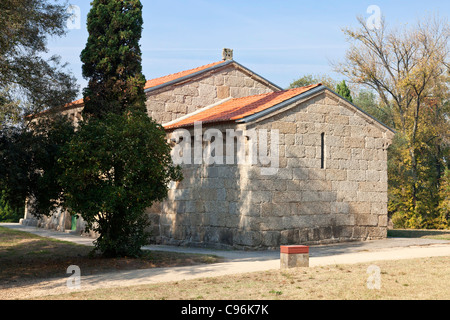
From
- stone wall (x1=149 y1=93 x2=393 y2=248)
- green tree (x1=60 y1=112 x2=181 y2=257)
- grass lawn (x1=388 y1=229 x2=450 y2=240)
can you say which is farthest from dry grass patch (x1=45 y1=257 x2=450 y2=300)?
grass lawn (x1=388 y1=229 x2=450 y2=240)

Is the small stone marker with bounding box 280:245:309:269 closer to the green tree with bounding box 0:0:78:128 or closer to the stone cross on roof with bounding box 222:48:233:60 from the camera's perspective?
the green tree with bounding box 0:0:78:128

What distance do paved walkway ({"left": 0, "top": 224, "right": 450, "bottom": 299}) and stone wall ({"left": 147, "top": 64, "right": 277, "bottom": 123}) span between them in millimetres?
5746

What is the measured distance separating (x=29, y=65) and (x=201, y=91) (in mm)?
9618

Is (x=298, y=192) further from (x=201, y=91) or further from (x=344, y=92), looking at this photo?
(x=344, y=92)

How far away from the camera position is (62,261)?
14.2 metres

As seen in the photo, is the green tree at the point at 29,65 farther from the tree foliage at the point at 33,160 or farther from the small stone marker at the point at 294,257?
the small stone marker at the point at 294,257

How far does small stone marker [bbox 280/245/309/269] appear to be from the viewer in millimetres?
11633

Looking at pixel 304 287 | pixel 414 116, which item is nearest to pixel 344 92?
pixel 414 116

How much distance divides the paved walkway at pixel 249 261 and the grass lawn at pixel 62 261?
2.63 feet

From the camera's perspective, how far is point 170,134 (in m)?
18.9

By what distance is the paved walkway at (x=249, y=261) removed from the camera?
10516 mm

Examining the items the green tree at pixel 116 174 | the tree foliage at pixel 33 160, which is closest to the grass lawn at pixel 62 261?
the green tree at pixel 116 174
